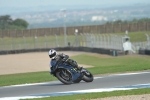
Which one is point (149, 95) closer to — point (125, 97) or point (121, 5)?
point (125, 97)

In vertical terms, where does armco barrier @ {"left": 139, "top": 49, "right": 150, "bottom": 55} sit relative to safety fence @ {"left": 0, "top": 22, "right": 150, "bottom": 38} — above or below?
below

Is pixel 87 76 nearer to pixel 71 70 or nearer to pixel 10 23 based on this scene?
pixel 71 70

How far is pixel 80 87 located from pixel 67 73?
112cm

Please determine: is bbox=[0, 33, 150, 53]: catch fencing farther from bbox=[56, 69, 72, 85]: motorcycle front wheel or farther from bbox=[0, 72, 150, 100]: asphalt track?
bbox=[56, 69, 72, 85]: motorcycle front wheel

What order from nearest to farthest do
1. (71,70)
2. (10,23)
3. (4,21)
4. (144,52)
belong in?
(71,70) → (144,52) → (4,21) → (10,23)

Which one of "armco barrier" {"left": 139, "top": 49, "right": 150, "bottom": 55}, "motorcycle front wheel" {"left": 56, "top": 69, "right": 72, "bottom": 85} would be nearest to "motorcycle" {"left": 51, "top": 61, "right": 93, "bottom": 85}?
"motorcycle front wheel" {"left": 56, "top": 69, "right": 72, "bottom": 85}

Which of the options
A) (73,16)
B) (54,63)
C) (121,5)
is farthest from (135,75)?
(73,16)

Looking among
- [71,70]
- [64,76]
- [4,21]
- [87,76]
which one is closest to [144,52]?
[87,76]

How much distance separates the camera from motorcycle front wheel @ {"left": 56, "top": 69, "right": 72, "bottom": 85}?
57.0 feet

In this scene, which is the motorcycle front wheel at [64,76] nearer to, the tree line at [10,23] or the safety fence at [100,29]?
the safety fence at [100,29]

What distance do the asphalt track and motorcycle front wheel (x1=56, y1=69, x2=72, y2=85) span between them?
209 mm

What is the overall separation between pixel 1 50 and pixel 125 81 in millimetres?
46159

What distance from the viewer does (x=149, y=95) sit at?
12.9 meters

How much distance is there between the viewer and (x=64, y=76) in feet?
57.5
